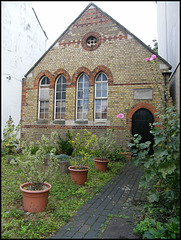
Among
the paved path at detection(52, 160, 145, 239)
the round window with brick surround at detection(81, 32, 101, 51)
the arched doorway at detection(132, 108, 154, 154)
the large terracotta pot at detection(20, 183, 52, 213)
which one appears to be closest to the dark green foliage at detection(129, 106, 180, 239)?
the paved path at detection(52, 160, 145, 239)

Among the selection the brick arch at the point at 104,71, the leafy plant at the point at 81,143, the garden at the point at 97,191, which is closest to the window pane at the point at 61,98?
the brick arch at the point at 104,71

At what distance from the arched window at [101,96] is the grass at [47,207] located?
5.19m

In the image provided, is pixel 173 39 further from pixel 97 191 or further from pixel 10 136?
pixel 10 136

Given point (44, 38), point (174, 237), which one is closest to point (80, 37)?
point (44, 38)

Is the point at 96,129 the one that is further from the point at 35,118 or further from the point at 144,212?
the point at 144,212

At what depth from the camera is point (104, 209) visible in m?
4.23

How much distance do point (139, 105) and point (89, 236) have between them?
27.4ft

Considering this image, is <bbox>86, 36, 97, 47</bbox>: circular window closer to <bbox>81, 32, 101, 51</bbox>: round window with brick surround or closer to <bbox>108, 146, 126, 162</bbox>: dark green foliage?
<bbox>81, 32, 101, 51</bbox>: round window with brick surround

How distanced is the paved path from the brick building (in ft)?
16.7

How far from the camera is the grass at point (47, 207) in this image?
3.16m

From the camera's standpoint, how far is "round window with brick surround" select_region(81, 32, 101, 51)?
11758 mm

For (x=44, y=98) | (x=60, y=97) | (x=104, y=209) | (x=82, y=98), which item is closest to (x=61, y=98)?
(x=60, y=97)

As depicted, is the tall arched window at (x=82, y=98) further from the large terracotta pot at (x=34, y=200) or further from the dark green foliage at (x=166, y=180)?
the dark green foliage at (x=166, y=180)

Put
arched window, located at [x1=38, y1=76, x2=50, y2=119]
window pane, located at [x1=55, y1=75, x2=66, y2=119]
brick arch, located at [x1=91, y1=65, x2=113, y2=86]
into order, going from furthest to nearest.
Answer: arched window, located at [x1=38, y1=76, x2=50, y2=119] → window pane, located at [x1=55, y1=75, x2=66, y2=119] → brick arch, located at [x1=91, y1=65, x2=113, y2=86]
